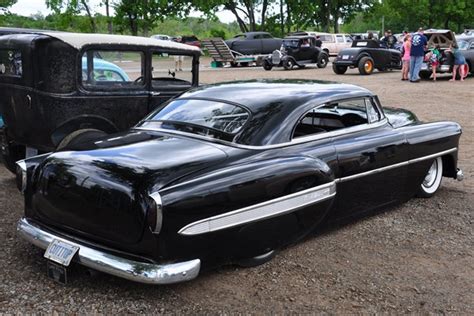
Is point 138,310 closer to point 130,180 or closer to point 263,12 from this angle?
point 130,180

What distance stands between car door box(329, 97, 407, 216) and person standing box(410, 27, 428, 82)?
12.0 meters

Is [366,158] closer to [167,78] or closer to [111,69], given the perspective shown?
[167,78]

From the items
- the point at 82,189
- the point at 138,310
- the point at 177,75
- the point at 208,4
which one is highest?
the point at 208,4

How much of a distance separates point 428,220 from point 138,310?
2.78 m

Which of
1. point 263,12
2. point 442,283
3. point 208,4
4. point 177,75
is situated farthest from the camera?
point 263,12

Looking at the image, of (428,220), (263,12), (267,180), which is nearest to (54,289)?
(267,180)

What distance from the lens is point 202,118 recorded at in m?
4.00

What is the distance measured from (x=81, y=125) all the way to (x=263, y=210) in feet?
8.77

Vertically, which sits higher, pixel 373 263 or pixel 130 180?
pixel 130 180

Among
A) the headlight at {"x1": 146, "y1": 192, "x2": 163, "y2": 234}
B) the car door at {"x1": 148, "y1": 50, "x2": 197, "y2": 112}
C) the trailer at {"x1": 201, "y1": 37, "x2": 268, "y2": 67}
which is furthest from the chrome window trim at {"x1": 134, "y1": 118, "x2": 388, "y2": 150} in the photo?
the trailer at {"x1": 201, "y1": 37, "x2": 268, "y2": 67}

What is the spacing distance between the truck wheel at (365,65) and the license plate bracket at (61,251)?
17.8m

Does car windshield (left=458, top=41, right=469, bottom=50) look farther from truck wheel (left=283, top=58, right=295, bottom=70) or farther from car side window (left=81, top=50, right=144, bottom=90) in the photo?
car side window (left=81, top=50, right=144, bottom=90)

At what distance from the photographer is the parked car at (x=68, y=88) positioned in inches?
203

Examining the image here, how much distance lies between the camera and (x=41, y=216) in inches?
138
